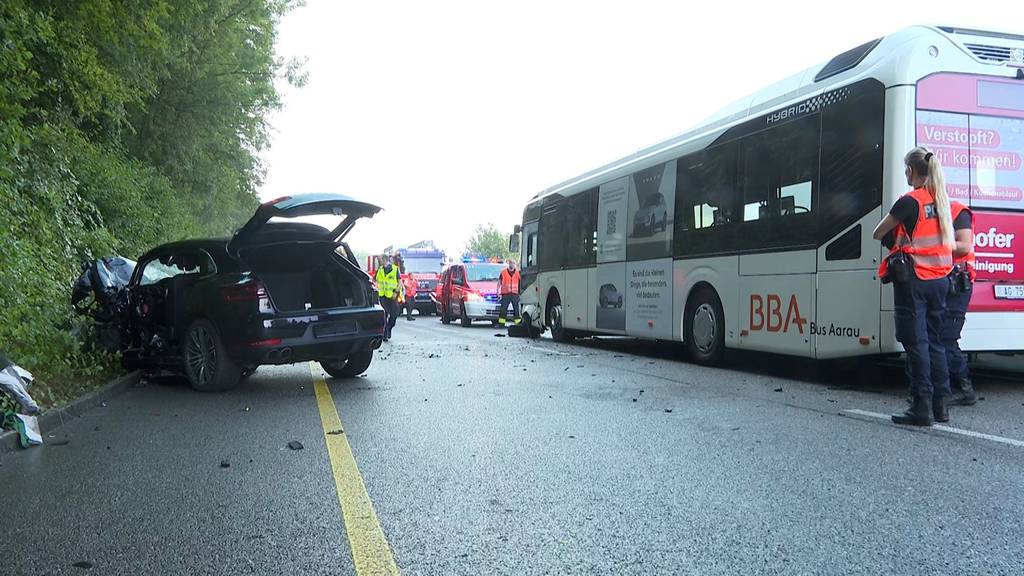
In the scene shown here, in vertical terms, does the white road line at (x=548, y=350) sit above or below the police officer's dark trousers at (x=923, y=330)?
below

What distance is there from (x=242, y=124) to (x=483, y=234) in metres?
120

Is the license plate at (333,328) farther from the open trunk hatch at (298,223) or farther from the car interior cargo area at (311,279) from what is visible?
the open trunk hatch at (298,223)

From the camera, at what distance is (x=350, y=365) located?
9.39 meters

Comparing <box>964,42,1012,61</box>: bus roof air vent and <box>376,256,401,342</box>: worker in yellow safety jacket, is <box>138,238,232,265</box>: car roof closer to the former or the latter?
<box>376,256,401,342</box>: worker in yellow safety jacket

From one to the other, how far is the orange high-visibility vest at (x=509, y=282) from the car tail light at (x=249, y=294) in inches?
568

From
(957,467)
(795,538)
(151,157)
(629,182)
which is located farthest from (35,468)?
(151,157)

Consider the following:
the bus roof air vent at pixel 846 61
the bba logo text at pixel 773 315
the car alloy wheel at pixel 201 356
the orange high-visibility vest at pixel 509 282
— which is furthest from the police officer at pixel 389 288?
the bus roof air vent at pixel 846 61

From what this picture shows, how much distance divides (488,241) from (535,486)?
13876 centimetres

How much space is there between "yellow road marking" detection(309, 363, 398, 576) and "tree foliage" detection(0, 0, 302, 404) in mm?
3350

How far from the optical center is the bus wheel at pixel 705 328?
33.3 feet

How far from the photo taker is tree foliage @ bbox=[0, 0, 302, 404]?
30.5 feet

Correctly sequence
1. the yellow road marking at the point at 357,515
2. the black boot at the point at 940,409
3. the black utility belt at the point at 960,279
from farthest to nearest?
1. the black utility belt at the point at 960,279
2. the black boot at the point at 940,409
3. the yellow road marking at the point at 357,515

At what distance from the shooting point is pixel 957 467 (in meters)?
4.55

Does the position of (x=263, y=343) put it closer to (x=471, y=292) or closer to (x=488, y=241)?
(x=471, y=292)
